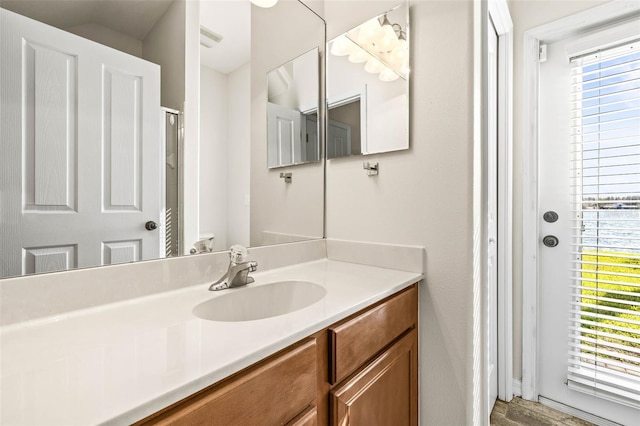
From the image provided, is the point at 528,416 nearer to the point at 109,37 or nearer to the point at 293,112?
the point at 293,112

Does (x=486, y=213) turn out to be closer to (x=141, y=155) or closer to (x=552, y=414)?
(x=141, y=155)

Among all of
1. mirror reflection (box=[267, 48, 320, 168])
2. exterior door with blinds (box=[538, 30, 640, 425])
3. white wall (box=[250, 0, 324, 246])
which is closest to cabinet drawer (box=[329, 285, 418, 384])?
white wall (box=[250, 0, 324, 246])

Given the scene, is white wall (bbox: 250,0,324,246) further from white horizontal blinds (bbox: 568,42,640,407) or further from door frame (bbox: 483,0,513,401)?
white horizontal blinds (bbox: 568,42,640,407)

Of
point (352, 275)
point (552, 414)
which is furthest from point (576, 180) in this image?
point (352, 275)

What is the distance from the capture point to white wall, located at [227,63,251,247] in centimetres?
116

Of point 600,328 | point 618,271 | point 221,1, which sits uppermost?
point 221,1

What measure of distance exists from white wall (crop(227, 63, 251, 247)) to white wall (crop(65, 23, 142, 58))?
1.10 ft

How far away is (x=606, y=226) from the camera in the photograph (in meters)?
1.49

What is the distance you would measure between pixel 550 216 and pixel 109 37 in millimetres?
2099

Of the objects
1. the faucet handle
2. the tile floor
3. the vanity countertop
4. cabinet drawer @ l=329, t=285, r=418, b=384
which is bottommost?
the tile floor

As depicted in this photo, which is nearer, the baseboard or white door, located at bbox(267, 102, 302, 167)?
white door, located at bbox(267, 102, 302, 167)

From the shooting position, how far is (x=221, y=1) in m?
1.11

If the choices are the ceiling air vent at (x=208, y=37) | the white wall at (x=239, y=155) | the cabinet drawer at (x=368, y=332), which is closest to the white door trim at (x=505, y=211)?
the cabinet drawer at (x=368, y=332)

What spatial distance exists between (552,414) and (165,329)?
201cm
